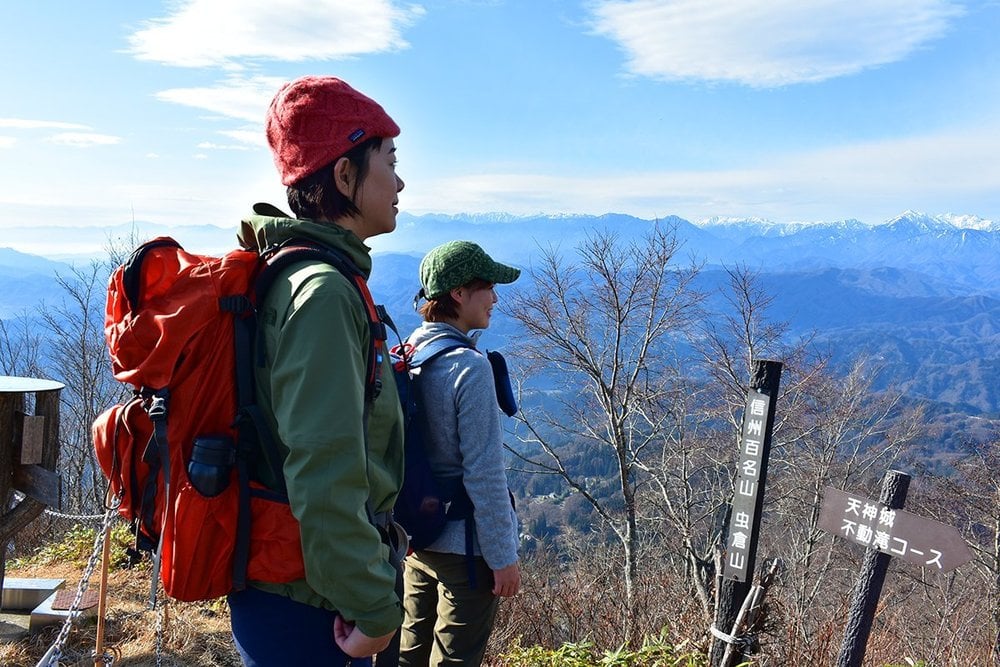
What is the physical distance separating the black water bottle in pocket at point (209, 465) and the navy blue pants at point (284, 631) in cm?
26

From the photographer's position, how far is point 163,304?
1323mm

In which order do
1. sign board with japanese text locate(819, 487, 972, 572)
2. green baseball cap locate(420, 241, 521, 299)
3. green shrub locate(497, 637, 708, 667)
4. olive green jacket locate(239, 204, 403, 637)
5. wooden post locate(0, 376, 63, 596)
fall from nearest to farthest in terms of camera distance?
olive green jacket locate(239, 204, 403, 637) → green baseball cap locate(420, 241, 521, 299) → sign board with japanese text locate(819, 487, 972, 572) → wooden post locate(0, 376, 63, 596) → green shrub locate(497, 637, 708, 667)

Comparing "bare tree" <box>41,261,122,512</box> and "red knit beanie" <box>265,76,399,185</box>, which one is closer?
"red knit beanie" <box>265,76,399,185</box>

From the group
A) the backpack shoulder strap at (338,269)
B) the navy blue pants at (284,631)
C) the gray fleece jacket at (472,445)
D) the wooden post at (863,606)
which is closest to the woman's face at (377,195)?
the backpack shoulder strap at (338,269)

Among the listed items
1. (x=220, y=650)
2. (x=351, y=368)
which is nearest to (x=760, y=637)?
(x=220, y=650)

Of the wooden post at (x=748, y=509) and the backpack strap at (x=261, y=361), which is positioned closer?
the backpack strap at (x=261, y=361)

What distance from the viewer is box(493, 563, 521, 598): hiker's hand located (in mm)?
2166

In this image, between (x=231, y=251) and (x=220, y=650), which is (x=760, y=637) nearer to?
(x=220, y=650)

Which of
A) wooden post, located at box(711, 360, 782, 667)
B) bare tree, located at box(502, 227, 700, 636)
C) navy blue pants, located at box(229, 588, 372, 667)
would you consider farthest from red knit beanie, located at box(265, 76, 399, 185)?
bare tree, located at box(502, 227, 700, 636)

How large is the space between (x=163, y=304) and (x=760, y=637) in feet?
11.2

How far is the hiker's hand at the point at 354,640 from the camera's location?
1353mm

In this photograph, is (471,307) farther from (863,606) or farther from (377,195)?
(863,606)

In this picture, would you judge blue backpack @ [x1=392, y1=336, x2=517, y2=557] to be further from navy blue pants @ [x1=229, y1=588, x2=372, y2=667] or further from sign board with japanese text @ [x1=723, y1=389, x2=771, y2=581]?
sign board with japanese text @ [x1=723, y1=389, x2=771, y2=581]

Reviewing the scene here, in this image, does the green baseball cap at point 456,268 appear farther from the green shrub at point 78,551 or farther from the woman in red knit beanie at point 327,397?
the green shrub at point 78,551
